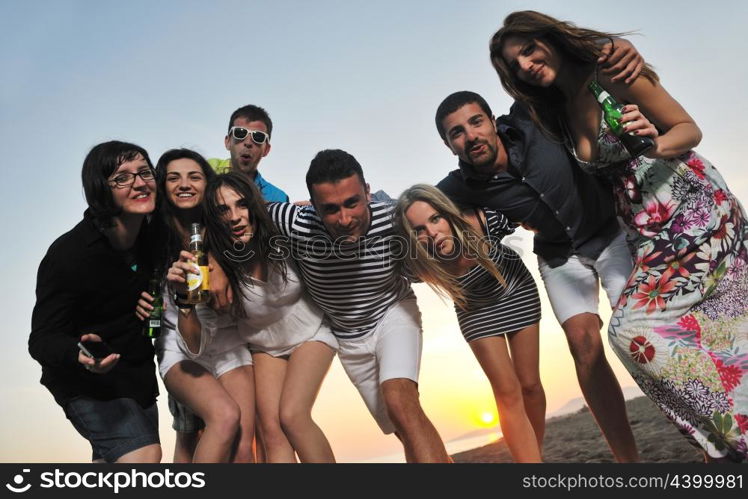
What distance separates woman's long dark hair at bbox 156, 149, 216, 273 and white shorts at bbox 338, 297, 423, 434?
1.26 metres

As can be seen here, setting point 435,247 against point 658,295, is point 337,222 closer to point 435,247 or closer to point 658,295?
point 435,247

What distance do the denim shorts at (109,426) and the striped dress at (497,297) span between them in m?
2.17

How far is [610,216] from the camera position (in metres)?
4.78

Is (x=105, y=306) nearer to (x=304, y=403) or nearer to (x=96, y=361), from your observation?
(x=96, y=361)

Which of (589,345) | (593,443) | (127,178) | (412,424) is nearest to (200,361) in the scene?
(127,178)

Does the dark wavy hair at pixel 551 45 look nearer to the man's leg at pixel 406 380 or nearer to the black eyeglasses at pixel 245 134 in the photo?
the man's leg at pixel 406 380

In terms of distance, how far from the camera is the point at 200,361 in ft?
16.0

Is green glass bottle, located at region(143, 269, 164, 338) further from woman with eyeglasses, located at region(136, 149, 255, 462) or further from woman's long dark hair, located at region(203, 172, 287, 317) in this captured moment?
woman's long dark hair, located at region(203, 172, 287, 317)

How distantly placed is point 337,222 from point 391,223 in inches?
16.0

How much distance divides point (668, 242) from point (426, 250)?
4.96 feet

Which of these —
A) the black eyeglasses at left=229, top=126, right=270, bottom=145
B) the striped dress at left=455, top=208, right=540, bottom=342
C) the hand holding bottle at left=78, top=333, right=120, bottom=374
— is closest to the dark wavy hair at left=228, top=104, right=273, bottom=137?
the black eyeglasses at left=229, top=126, right=270, bottom=145

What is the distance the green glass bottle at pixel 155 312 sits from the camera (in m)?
4.54
